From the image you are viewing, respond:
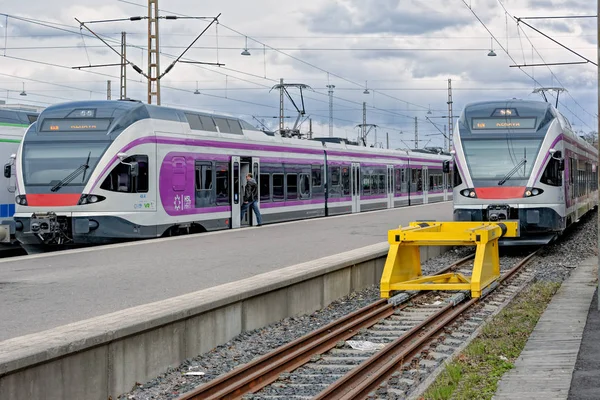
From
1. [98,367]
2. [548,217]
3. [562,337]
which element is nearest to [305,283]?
[562,337]

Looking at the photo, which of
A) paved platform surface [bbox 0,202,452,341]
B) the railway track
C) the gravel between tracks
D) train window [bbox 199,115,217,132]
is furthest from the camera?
train window [bbox 199,115,217,132]

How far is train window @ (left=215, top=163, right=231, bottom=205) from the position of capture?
2392 cm

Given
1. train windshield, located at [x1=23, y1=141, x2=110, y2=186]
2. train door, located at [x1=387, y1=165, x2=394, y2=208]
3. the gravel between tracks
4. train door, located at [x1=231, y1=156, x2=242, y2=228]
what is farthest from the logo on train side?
train door, located at [x1=387, y1=165, x2=394, y2=208]

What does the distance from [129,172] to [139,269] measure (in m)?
5.80

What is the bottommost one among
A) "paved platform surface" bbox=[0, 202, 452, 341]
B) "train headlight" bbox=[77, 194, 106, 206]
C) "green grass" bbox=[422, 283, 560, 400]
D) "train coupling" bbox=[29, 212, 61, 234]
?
"green grass" bbox=[422, 283, 560, 400]

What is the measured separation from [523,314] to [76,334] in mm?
6461

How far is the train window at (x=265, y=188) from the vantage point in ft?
89.2

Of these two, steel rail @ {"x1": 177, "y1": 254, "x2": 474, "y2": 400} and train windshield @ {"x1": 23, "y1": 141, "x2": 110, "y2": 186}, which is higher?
train windshield @ {"x1": 23, "y1": 141, "x2": 110, "y2": 186}

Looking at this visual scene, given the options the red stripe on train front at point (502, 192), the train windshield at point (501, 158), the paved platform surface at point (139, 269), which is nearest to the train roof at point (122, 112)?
the paved platform surface at point (139, 269)

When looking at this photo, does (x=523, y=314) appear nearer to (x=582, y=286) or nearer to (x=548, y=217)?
(x=582, y=286)

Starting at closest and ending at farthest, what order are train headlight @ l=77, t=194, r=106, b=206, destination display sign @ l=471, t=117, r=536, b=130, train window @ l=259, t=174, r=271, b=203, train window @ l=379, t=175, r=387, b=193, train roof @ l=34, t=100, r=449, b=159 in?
1. train headlight @ l=77, t=194, r=106, b=206
2. train roof @ l=34, t=100, r=449, b=159
3. destination display sign @ l=471, t=117, r=536, b=130
4. train window @ l=259, t=174, r=271, b=203
5. train window @ l=379, t=175, r=387, b=193

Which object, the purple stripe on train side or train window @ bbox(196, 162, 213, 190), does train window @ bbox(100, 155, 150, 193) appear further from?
train window @ bbox(196, 162, 213, 190)

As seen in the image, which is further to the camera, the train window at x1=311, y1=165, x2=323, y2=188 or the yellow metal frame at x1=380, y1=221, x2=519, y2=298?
the train window at x1=311, y1=165, x2=323, y2=188

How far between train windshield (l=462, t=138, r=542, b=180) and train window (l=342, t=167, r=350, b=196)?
1474 cm
